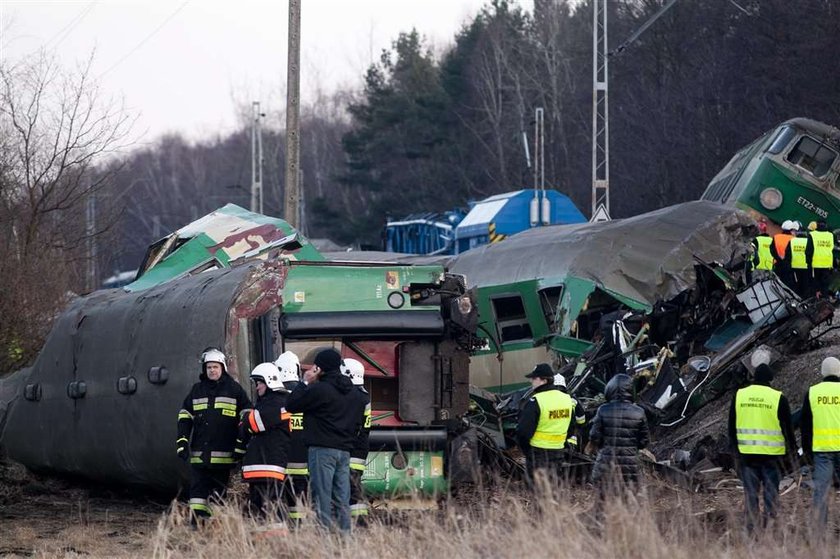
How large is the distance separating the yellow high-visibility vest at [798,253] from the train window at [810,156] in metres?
4.05

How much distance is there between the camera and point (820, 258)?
18.2 metres

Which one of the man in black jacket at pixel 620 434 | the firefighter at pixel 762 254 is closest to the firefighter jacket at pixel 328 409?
the man in black jacket at pixel 620 434

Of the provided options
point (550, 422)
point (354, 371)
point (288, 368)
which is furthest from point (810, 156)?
point (288, 368)

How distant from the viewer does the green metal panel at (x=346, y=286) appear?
12.2 meters

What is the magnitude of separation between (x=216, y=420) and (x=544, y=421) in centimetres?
259

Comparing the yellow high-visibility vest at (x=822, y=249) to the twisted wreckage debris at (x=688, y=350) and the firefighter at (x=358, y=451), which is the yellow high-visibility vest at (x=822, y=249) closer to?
the twisted wreckage debris at (x=688, y=350)

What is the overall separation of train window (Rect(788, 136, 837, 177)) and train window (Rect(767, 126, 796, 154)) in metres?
0.15

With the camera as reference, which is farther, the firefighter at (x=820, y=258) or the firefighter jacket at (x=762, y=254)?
the firefighter at (x=820, y=258)

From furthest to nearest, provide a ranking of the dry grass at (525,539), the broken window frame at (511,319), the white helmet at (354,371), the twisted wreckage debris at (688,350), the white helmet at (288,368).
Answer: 1. the broken window frame at (511,319)
2. the twisted wreckage debris at (688,350)
3. the white helmet at (354,371)
4. the white helmet at (288,368)
5. the dry grass at (525,539)

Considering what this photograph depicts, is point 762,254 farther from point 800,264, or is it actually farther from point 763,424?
point 763,424

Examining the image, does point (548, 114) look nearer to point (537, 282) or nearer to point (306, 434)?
point (537, 282)

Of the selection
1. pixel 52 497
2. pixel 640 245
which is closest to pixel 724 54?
pixel 640 245

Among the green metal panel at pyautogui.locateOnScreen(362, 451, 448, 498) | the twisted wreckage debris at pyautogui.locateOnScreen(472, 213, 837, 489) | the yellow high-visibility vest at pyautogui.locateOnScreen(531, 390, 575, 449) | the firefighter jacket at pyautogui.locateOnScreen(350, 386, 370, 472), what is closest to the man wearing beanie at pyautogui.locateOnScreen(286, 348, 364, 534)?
the firefighter jacket at pyautogui.locateOnScreen(350, 386, 370, 472)

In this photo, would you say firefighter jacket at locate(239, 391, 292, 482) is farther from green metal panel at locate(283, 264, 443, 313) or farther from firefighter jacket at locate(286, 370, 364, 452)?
green metal panel at locate(283, 264, 443, 313)
